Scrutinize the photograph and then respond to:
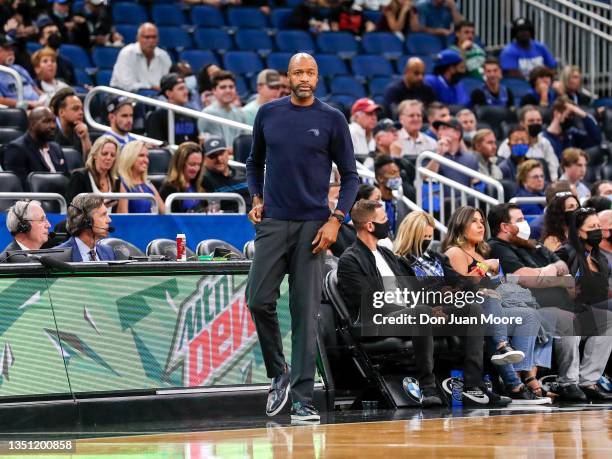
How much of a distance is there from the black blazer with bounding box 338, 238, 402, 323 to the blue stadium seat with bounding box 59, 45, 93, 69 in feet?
23.8

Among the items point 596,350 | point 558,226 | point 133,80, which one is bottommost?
point 596,350

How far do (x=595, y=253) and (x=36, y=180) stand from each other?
4.72m

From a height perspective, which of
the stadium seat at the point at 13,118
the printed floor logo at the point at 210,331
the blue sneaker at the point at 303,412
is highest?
the stadium seat at the point at 13,118

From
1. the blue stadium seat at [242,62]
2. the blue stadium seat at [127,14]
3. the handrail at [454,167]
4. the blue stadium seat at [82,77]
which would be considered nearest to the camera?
the handrail at [454,167]

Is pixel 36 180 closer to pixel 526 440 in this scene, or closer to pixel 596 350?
pixel 596 350

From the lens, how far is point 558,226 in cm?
1125

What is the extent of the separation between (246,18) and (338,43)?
4.30ft

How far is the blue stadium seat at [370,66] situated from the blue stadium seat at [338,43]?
0.72ft

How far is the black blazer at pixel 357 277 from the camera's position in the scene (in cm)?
964

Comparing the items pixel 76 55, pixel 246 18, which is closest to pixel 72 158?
pixel 76 55

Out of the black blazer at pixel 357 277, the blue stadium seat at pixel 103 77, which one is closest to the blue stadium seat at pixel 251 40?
the blue stadium seat at pixel 103 77

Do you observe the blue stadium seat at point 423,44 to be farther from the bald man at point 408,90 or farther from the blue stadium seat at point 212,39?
the blue stadium seat at point 212,39

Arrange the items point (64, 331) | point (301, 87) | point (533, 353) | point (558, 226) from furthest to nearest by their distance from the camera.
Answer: point (558, 226), point (533, 353), point (64, 331), point (301, 87)

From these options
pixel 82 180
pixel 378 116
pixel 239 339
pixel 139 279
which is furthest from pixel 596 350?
pixel 378 116
